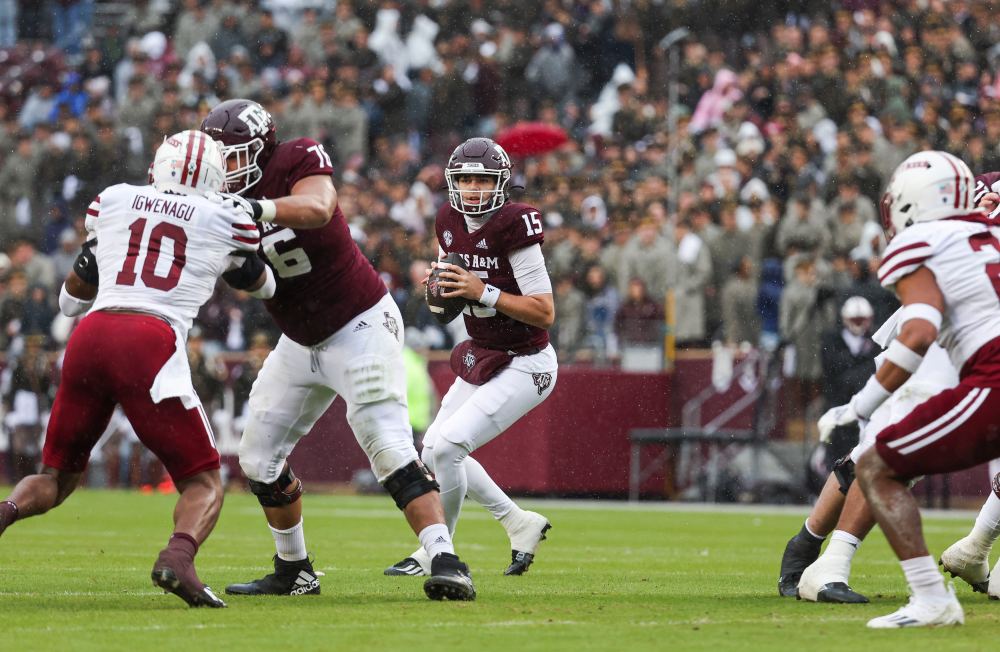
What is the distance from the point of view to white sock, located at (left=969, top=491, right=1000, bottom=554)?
6719 millimetres

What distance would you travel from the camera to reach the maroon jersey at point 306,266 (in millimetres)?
6734

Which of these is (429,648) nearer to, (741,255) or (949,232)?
(949,232)

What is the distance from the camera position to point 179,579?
565cm

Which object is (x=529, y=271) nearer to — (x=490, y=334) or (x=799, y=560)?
(x=490, y=334)

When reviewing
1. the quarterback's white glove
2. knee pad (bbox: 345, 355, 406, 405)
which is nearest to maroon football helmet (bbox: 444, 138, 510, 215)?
knee pad (bbox: 345, 355, 406, 405)

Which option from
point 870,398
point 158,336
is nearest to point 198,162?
point 158,336

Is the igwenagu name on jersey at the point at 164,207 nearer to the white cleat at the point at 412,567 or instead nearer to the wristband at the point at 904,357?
the white cleat at the point at 412,567

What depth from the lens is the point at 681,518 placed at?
13.4m

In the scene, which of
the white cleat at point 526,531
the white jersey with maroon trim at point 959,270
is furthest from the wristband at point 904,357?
the white cleat at point 526,531

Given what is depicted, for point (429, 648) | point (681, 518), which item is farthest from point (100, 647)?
point (681, 518)

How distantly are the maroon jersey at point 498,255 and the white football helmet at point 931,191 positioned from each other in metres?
2.25

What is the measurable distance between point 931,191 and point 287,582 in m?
3.09

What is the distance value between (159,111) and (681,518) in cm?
936

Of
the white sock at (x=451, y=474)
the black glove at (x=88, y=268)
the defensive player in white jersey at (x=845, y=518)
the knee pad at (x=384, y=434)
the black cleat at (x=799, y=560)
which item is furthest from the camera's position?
the white sock at (x=451, y=474)
